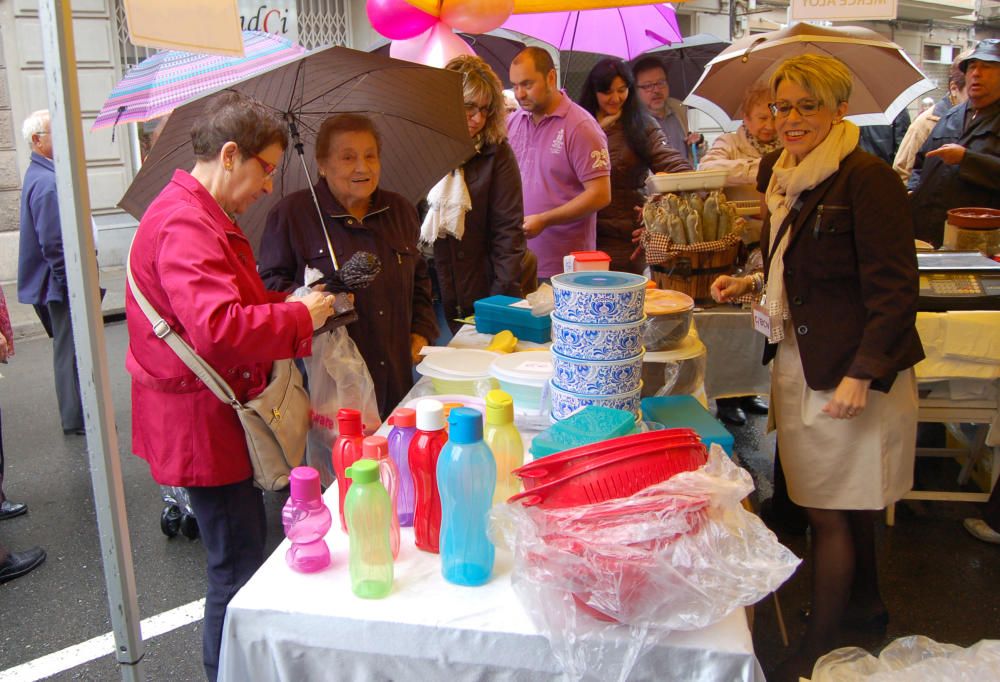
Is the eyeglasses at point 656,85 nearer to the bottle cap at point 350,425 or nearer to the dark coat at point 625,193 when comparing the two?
the dark coat at point 625,193

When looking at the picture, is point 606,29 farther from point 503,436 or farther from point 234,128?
point 503,436

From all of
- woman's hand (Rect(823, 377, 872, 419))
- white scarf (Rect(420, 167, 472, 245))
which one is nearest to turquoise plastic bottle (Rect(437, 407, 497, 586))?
woman's hand (Rect(823, 377, 872, 419))

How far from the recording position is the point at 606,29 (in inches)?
230

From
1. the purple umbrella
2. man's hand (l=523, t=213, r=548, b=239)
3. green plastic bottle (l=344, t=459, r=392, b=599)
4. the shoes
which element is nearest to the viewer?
green plastic bottle (l=344, t=459, r=392, b=599)

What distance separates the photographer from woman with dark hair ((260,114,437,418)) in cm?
256

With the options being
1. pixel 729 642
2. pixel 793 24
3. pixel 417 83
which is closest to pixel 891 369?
pixel 729 642

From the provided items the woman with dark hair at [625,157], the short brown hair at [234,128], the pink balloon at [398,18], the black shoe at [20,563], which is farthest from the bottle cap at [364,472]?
the woman with dark hair at [625,157]

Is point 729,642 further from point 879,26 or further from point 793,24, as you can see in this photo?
point 879,26

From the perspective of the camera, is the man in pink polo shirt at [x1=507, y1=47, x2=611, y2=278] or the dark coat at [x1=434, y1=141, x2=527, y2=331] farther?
the man in pink polo shirt at [x1=507, y1=47, x2=611, y2=278]

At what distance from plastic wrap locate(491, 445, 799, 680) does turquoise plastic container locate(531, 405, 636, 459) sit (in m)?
0.26

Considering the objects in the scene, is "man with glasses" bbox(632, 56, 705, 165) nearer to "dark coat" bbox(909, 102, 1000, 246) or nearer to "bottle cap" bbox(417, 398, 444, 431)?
"dark coat" bbox(909, 102, 1000, 246)

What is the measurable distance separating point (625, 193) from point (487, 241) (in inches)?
51.4

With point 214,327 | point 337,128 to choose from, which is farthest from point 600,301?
point 337,128

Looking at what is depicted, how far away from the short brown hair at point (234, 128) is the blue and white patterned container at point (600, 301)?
2.65 feet
